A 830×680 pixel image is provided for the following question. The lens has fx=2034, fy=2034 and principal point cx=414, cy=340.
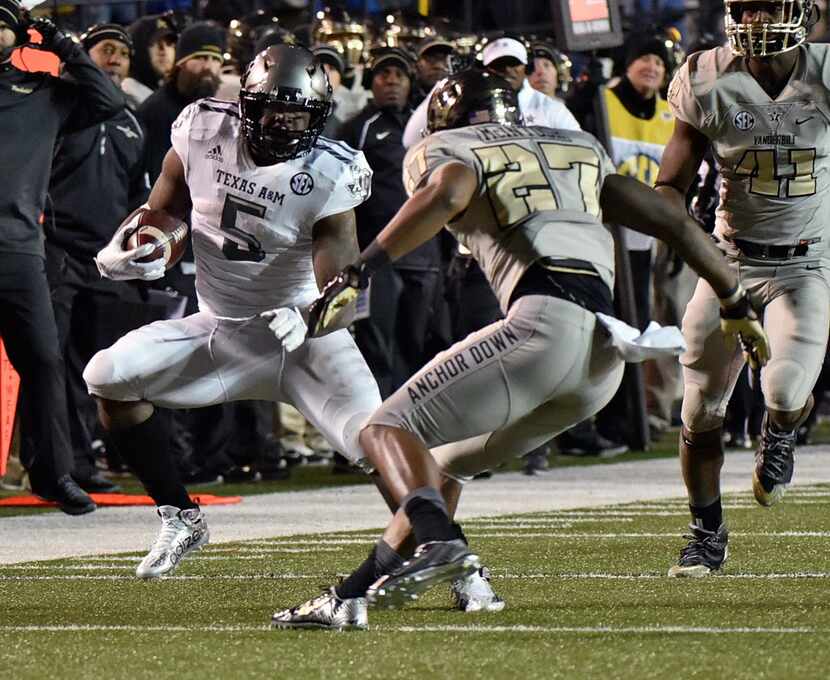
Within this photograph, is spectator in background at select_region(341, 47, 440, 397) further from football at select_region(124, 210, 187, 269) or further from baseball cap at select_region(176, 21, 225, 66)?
football at select_region(124, 210, 187, 269)

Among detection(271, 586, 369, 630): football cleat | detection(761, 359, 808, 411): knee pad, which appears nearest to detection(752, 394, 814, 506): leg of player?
detection(761, 359, 808, 411): knee pad

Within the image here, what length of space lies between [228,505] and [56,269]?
136cm

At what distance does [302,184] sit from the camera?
6055mm

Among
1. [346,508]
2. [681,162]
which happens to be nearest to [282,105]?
[681,162]

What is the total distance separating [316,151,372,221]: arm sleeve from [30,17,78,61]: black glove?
238cm

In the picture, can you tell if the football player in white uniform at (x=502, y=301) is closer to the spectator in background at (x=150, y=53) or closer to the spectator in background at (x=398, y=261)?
the spectator in background at (x=398, y=261)

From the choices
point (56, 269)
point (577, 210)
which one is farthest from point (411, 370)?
point (577, 210)

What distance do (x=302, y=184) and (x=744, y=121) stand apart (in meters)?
1.38

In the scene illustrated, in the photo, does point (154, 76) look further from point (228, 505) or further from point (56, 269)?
point (228, 505)

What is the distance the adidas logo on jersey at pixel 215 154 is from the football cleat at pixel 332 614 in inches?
66.5

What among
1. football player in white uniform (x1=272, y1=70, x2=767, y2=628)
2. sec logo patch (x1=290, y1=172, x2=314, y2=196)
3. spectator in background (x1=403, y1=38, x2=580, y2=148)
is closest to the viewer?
football player in white uniform (x1=272, y1=70, x2=767, y2=628)

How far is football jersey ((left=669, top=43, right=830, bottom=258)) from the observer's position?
6250 millimetres

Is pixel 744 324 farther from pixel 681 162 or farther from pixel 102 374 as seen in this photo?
pixel 102 374

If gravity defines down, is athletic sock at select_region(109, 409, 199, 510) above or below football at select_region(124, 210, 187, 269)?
below
